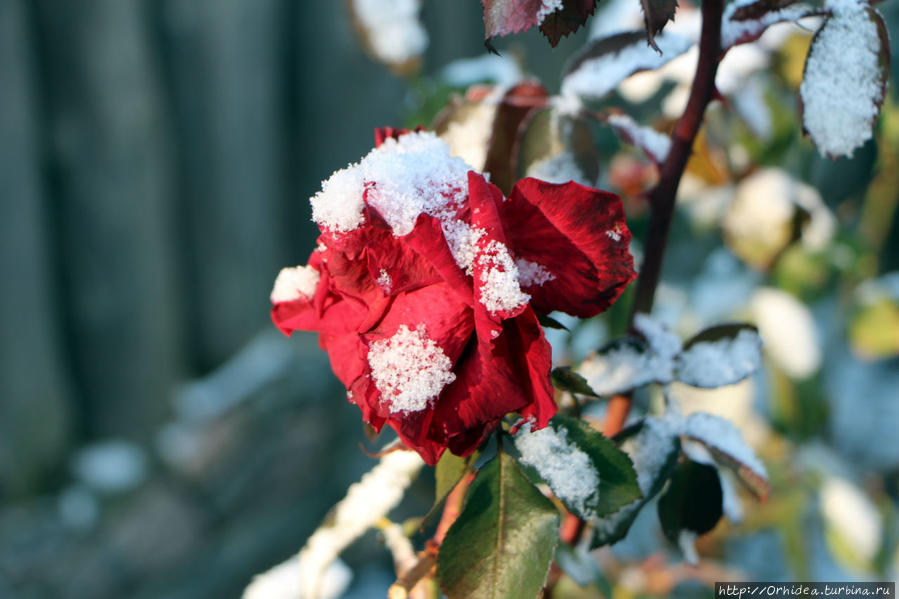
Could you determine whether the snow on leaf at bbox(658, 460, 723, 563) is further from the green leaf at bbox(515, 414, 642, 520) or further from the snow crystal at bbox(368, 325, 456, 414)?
the snow crystal at bbox(368, 325, 456, 414)

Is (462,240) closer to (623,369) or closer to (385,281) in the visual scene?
(385,281)

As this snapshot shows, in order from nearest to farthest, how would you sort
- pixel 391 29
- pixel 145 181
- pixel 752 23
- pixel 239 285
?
pixel 752 23 → pixel 391 29 → pixel 145 181 → pixel 239 285

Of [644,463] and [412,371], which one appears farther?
[644,463]

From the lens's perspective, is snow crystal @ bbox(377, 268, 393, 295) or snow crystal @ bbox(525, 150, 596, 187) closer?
snow crystal @ bbox(377, 268, 393, 295)

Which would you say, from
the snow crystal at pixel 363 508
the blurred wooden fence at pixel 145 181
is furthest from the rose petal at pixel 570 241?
the blurred wooden fence at pixel 145 181

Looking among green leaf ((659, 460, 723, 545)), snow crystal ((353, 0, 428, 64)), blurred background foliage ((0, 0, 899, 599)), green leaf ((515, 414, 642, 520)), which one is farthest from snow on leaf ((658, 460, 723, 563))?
snow crystal ((353, 0, 428, 64))

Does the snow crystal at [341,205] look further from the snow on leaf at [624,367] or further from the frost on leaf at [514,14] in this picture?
the snow on leaf at [624,367]

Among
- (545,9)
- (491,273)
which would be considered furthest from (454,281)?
(545,9)
